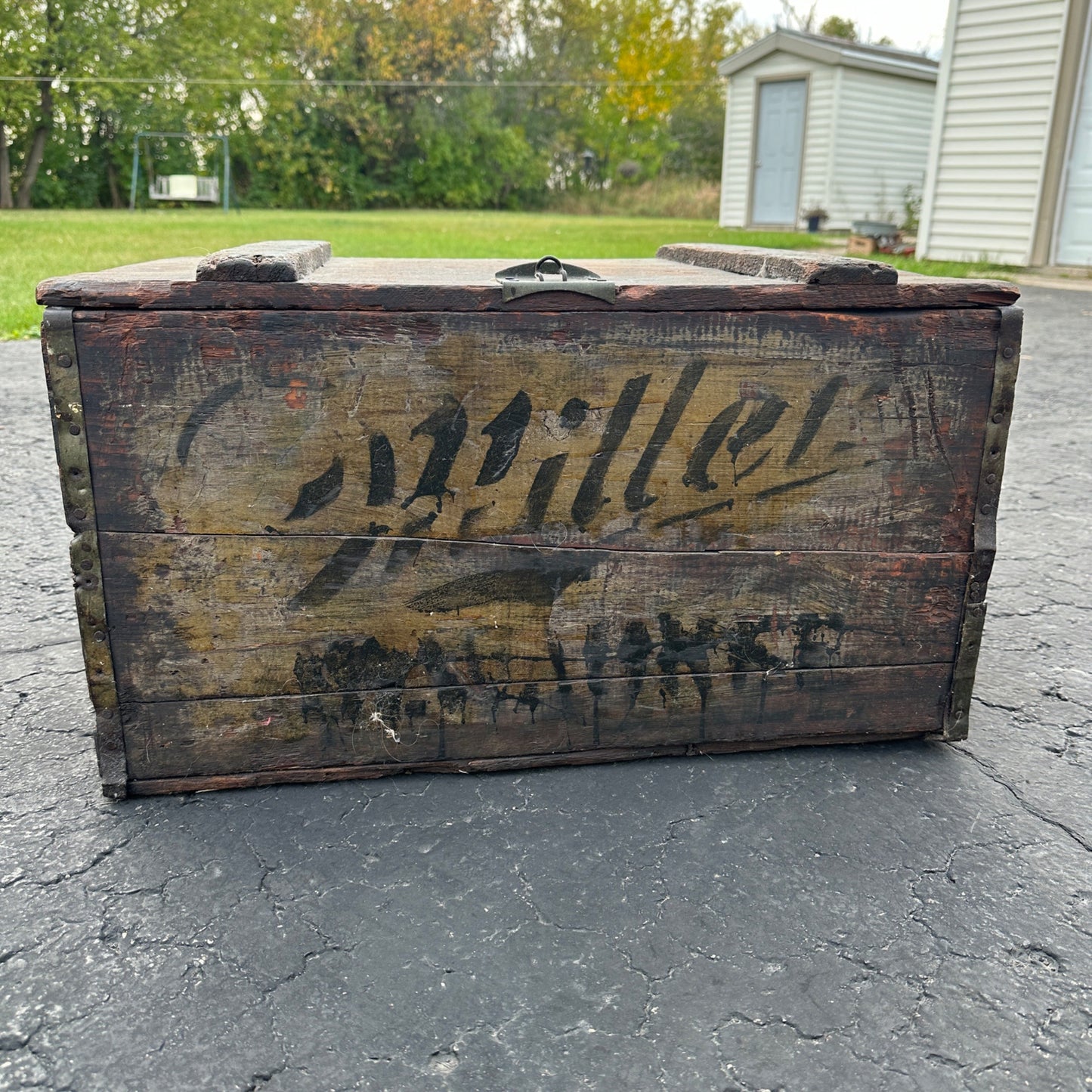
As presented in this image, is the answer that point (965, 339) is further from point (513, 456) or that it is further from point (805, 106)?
point (805, 106)

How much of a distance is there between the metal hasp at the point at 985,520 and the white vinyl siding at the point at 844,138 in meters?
15.7

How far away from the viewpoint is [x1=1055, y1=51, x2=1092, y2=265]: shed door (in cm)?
909

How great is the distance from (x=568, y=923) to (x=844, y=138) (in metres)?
17.0

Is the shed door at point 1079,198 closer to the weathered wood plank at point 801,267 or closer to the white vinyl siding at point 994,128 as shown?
the white vinyl siding at point 994,128

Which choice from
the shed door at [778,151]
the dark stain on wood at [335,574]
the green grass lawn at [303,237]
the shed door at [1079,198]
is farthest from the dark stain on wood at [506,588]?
the shed door at [778,151]

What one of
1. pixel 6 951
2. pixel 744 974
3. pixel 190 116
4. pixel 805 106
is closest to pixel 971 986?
pixel 744 974

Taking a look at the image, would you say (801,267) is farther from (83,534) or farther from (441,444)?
(83,534)

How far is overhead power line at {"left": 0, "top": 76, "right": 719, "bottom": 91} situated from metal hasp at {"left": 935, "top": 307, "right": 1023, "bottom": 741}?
77.9ft

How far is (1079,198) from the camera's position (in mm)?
9250

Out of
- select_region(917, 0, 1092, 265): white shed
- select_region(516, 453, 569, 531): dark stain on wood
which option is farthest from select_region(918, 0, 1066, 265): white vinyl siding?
select_region(516, 453, 569, 531): dark stain on wood

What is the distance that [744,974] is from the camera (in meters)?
1.30

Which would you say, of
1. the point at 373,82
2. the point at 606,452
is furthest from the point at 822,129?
the point at 606,452

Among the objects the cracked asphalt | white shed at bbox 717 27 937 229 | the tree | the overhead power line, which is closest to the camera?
the cracked asphalt

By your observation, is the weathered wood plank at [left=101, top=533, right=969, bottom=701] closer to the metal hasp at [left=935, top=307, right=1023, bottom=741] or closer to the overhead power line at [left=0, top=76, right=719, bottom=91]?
the metal hasp at [left=935, top=307, right=1023, bottom=741]
